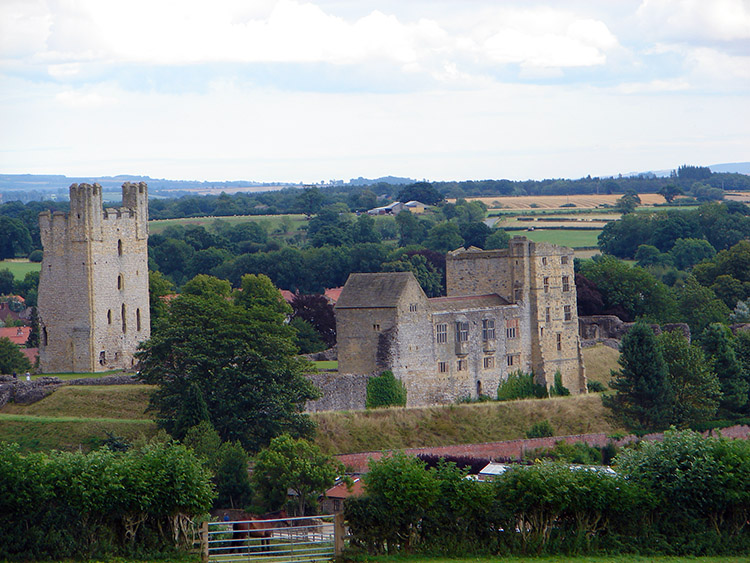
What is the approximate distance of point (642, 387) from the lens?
6109cm

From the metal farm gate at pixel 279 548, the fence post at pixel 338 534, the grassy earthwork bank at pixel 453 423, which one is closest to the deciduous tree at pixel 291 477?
the grassy earthwork bank at pixel 453 423

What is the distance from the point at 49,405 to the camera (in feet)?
176

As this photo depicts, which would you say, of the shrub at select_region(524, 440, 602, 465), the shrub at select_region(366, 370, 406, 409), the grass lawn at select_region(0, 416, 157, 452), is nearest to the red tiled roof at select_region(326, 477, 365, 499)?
the grass lawn at select_region(0, 416, 157, 452)

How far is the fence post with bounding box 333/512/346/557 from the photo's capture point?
3136 cm

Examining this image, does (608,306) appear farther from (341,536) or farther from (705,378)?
(341,536)

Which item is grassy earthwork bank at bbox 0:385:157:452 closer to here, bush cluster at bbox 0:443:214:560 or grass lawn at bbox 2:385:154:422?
grass lawn at bbox 2:385:154:422

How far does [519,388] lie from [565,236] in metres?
83.6

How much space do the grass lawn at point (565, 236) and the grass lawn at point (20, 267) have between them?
50468 mm

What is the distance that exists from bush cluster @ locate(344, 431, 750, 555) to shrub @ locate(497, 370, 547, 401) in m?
28.3

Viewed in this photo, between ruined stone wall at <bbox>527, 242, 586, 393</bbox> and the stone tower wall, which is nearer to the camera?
the stone tower wall

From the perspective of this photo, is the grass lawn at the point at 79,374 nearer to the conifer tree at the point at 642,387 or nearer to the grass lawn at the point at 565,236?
the conifer tree at the point at 642,387

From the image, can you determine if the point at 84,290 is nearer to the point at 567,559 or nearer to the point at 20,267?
the point at 567,559

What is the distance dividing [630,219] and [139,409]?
3911 inches

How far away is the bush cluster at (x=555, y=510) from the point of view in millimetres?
32531
